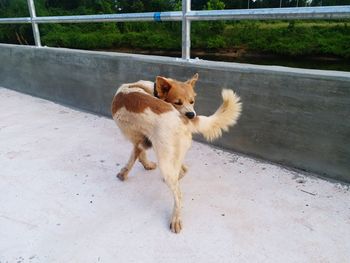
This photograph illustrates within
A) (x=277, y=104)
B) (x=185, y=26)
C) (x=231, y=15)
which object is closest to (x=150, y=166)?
(x=277, y=104)

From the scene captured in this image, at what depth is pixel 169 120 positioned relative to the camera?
2000 millimetres

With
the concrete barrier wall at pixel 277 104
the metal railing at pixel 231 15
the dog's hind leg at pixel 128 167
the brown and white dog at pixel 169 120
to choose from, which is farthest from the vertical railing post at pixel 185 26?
the dog's hind leg at pixel 128 167

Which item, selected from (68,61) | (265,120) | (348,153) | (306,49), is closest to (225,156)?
(265,120)

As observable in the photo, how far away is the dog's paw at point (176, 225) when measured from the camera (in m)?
2.03

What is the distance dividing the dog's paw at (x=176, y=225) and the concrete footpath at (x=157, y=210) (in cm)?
3

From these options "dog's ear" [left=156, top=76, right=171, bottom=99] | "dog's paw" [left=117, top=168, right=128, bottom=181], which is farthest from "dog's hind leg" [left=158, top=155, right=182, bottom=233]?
"dog's paw" [left=117, top=168, right=128, bottom=181]

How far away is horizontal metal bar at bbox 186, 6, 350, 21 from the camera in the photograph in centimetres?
229

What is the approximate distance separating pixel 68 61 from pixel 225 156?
2.84 metres

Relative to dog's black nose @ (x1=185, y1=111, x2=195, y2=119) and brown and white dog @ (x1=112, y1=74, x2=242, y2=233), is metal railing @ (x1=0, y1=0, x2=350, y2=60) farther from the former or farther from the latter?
dog's black nose @ (x1=185, y1=111, x2=195, y2=119)

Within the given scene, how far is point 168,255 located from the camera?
1.84m

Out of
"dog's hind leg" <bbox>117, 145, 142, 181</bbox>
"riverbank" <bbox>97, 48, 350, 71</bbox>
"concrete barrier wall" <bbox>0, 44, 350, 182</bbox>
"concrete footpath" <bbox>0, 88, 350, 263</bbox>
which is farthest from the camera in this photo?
"riverbank" <bbox>97, 48, 350, 71</bbox>

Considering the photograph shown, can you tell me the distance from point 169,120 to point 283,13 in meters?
1.39

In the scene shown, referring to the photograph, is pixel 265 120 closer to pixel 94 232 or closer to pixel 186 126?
pixel 186 126

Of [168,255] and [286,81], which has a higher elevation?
[286,81]
